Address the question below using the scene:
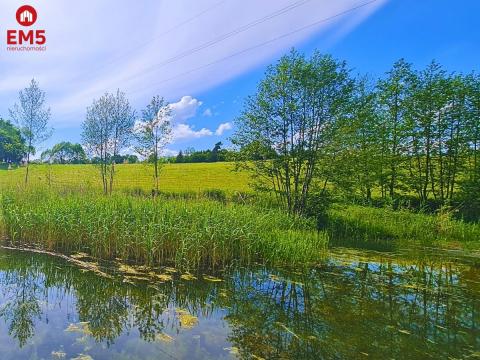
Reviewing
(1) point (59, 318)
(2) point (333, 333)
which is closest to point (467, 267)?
(2) point (333, 333)

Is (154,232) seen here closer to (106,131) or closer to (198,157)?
(106,131)

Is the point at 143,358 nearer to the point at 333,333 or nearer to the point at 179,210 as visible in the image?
the point at 333,333

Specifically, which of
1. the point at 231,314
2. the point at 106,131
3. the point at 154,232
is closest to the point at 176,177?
the point at 106,131

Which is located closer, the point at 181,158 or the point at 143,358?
the point at 143,358

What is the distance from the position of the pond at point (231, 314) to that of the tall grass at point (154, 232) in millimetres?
702

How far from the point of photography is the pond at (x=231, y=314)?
4.64 m

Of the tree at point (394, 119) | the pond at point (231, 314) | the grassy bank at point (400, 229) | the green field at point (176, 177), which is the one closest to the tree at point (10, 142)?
the green field at point (176, 177)

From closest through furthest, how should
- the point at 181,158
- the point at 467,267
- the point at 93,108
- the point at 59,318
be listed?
the point at 59,318 < the point at 467,267 < the point at 93,108 < the point at 181,158

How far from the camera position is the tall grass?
340 inches

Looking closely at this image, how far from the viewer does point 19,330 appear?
497 cm

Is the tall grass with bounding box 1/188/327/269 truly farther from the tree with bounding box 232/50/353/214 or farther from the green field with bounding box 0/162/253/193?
the green field with bounding box 0/162/253/193

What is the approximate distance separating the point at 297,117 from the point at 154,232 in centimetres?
1084

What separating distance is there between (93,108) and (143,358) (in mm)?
30645

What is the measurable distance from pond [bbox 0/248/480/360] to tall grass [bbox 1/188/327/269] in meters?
0.70
